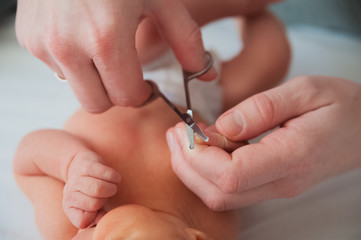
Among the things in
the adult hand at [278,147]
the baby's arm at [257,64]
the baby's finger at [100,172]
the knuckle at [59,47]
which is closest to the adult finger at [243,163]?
the adult hand at [278,147]

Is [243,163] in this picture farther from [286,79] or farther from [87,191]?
[286,79]

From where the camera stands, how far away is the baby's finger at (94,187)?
542mm

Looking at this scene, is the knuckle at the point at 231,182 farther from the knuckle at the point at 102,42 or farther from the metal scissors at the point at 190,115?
the knuckle at the point at 102,42

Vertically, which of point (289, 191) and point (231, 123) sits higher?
point (231, 123)

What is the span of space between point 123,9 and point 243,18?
60cm

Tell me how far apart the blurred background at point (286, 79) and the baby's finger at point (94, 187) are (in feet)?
0.54

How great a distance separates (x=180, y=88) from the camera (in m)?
0.86

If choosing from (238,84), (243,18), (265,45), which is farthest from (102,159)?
(243,18)

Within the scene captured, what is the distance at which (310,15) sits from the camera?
1.31 m

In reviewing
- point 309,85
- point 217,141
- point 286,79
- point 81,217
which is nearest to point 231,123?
point 217,141

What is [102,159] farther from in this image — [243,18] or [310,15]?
[310,15]

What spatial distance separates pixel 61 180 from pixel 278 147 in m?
0.36

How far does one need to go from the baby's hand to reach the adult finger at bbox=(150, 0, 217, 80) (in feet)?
0.81

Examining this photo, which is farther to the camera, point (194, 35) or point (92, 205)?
point (194, 35)
